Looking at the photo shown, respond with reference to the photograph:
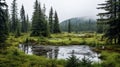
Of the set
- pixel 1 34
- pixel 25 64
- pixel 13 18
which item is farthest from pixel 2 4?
pixel 13 18

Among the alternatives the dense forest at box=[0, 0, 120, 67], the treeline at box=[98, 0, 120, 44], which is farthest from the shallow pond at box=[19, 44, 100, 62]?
the treeline at box=[98, 0, 120, 44]

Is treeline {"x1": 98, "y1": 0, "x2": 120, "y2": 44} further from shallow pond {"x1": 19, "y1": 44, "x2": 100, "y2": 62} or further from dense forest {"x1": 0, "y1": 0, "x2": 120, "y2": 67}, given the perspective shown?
shallow pond {"x1": 19, "y1": 44, "x2": 100, "y2": 62}

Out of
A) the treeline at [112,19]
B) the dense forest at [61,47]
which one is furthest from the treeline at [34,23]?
the treeline at [112,19]

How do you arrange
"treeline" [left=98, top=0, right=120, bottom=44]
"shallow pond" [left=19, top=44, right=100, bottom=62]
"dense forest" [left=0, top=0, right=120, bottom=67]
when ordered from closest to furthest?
"dense forest" [left=0, top=0, right=120, bottom=67] < "shallow pond" [left=19, top=44, right=100, bottom=62] < "treeline" [left=98, top=0, right=120, bottom=44]

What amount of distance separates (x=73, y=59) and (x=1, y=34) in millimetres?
15877

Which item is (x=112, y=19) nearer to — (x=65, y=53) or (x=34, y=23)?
(x=65, y=53)

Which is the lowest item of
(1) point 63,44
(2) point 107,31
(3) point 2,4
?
(1) point 63,44

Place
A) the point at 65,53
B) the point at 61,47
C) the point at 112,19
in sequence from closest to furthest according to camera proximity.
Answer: the point at 65,53 < the point at 112,19 < the point at 61,47

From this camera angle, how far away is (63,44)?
50031mm

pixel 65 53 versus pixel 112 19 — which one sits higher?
pixel 112 19

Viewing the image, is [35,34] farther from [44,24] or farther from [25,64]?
[25,64]

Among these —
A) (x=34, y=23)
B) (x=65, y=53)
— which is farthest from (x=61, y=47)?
(x=34, y=23)

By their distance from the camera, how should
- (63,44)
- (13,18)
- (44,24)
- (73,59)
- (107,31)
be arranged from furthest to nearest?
(13,18) < (44,24) < (63,44) < (107,31) < (73,59)

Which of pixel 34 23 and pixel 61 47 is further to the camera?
pixel 34 23
